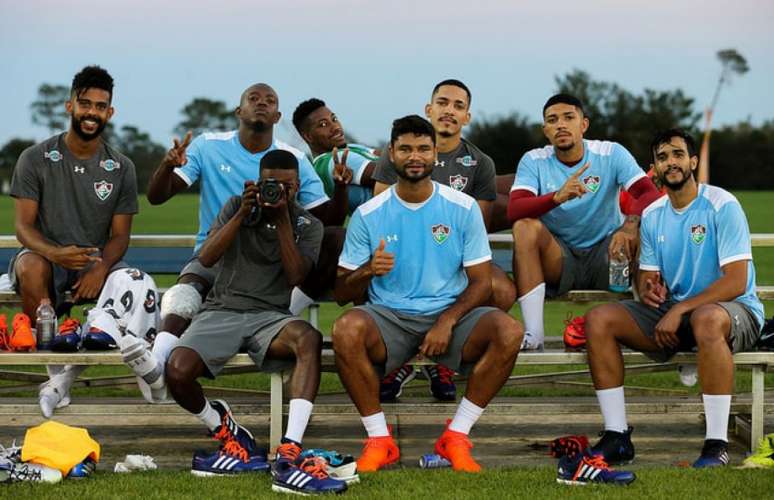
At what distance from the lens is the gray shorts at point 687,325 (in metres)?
5.56

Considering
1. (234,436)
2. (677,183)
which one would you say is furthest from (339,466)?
(677,183)

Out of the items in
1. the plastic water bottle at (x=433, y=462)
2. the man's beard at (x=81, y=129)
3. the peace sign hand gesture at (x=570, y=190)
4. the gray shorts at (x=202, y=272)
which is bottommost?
the plastic water bottle at (x=433, y=462)

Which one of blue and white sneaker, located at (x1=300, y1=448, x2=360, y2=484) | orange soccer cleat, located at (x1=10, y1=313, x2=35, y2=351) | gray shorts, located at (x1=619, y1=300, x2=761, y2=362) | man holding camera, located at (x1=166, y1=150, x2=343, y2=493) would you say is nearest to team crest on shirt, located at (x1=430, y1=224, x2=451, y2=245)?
man holding camera, located at (x1=166, y1=150, x2=343, y2=493)

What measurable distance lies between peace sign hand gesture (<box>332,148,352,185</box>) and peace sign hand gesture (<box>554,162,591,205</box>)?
114cm

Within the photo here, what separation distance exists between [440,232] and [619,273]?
3.75 ft

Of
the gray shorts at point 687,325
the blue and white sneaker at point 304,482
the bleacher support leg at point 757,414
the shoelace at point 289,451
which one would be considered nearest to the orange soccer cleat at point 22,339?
the shoelace at point 289,451

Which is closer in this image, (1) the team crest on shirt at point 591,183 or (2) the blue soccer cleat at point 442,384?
(1) the team crest on shirt at point 591,183

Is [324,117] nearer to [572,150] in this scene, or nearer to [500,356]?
[572,150]

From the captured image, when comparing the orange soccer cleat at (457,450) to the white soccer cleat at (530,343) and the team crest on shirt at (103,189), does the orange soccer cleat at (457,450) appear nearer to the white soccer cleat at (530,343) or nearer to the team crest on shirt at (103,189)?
the white soccer cleat at (530,343)

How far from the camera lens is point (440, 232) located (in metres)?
5.70

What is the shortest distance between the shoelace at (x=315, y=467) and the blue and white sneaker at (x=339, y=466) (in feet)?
0.10

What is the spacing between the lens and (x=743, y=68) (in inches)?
2761

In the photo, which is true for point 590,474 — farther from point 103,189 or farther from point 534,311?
point 103,189

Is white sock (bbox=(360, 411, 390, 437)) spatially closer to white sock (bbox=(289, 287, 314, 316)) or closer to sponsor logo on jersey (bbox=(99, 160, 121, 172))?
white sock (bbox=(289, 287, 314, 316))
